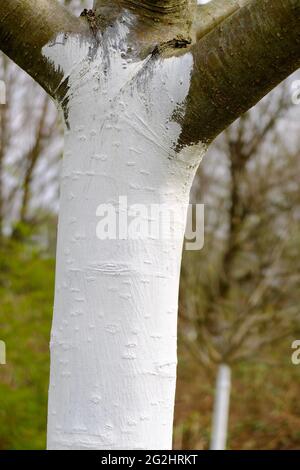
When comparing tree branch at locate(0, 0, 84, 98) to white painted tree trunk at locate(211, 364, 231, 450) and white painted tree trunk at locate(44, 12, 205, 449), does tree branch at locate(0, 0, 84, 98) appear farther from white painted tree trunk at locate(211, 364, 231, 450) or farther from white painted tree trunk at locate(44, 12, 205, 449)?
white painted tree trunk at locate(211, 364, 231, 450)

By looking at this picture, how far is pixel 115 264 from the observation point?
140cm

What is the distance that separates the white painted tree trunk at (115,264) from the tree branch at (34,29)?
0.04 metres

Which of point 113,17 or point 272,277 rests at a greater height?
point 113,17

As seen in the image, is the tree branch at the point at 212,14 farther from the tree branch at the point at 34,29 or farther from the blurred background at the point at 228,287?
the blurred background at the point at 228,287

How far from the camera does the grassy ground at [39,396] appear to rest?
4.29m

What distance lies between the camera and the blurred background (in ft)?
14.8

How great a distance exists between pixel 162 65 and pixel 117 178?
0.94 feet

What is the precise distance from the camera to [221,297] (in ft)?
18.5

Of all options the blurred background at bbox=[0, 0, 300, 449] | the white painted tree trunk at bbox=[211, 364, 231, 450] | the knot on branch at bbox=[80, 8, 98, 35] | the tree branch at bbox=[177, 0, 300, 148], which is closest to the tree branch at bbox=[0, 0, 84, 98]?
the knot on branch at bbox=[80, 8, 98, 35]

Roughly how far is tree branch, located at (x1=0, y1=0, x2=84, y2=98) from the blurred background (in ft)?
9.87

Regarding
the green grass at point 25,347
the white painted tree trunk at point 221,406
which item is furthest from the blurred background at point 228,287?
the white painted tree trunk at point 221,406

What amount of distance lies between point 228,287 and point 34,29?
4.40 metres
